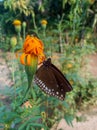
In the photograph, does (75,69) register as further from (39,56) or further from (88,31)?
(88,31)

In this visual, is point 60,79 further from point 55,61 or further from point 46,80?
point 55,61

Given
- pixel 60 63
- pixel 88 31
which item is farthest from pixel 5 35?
pixel 60 63

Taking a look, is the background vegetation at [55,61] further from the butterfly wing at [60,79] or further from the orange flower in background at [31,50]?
the orange flower in background at [31,50]

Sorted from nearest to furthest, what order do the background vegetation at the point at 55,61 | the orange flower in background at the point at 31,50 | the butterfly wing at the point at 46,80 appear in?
1. the orange flower in background at the point at 31,50
2. the butterfly wing at the point at 46,80
3. the background vegetation at the point at 55,61

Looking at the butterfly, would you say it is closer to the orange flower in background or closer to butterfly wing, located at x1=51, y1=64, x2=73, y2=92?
butterfly wing, located at x1=51, y1=64, x2=73, y2=92

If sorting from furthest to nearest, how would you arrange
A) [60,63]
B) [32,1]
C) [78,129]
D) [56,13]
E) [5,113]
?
[56,13] → [32,1] → [60,63] → [78,129] → [5,113]

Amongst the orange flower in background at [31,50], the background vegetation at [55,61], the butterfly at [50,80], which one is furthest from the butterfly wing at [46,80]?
the background vegetation at [55,61]

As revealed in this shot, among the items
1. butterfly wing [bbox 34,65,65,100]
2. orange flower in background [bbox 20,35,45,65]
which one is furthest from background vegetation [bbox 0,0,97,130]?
orange flower in background [bbox 20,35,45,65]
